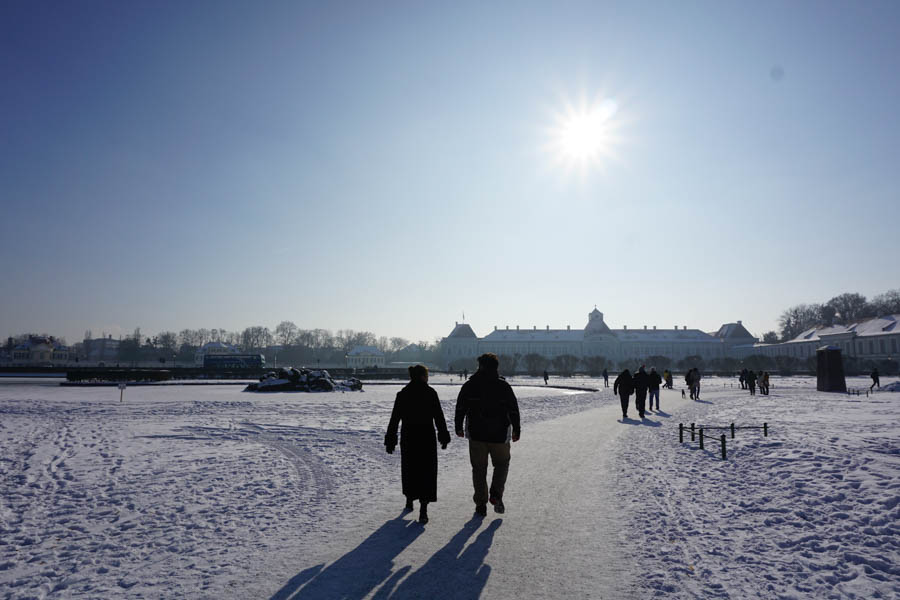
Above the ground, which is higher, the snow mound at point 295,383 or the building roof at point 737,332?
the building roof at point 737,332

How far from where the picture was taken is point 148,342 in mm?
128000

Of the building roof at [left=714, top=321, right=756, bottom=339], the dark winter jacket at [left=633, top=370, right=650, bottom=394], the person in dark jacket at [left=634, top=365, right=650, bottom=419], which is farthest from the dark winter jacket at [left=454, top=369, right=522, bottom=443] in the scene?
the building roof at [left=714, top=321, right=756, bottom=339]

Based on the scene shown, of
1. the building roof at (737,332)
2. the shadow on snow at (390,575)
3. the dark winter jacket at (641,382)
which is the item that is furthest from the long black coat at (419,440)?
the building roof at (737,332)

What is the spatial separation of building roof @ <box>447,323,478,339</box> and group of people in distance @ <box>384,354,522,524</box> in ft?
427

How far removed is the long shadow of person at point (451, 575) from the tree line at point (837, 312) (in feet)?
375

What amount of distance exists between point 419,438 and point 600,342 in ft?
424

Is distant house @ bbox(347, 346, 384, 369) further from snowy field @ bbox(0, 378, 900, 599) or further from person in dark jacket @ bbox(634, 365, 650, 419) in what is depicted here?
snowy field @ bbox(0, 378, 900, 599)

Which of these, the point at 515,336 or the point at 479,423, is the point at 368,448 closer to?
the point at 479,423

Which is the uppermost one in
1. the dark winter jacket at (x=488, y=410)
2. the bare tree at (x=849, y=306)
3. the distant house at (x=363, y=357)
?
the bare tree at (x=849, y=306)

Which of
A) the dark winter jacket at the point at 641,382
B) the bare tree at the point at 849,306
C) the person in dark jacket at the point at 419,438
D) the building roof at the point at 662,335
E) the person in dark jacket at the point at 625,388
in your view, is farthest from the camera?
the building roof at the point at 662,335

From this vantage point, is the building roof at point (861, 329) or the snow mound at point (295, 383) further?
the building roof at point (861, 329)

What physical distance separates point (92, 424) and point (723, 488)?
665 inches

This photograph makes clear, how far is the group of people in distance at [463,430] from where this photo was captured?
6320mm

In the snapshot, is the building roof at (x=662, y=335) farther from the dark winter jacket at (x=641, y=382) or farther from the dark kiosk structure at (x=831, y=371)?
the dark winter jacket at (x=641, y=382)
